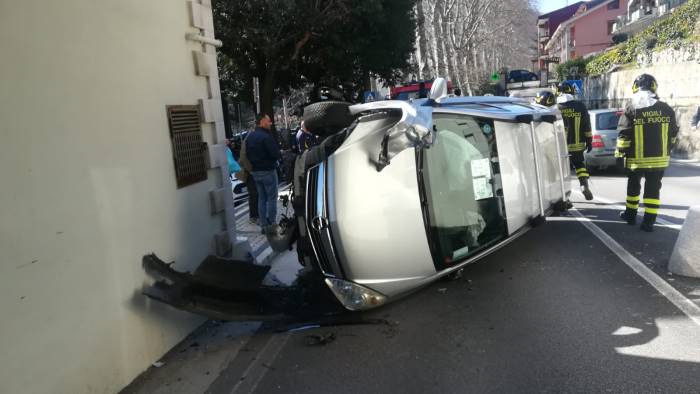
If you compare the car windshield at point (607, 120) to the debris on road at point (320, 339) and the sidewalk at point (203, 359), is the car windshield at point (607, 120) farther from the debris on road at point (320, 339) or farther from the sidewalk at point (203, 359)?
the sidewalk at point (203, 359)

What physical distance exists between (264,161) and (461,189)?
4.13 metres

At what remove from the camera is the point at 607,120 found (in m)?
13.1

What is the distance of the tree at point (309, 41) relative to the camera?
16.3 m

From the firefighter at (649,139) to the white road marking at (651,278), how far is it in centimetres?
66

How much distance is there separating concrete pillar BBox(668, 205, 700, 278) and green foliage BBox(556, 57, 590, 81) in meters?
35.4

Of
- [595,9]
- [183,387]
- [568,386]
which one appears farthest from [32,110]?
[595,9]

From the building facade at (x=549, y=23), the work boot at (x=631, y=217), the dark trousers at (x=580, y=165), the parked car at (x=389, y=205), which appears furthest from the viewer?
the building facade at (x=549, y=23)

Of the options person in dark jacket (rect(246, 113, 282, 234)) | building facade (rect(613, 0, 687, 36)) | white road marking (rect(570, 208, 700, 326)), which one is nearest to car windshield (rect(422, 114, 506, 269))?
white road marking (rect(570, 208, 700, 326))

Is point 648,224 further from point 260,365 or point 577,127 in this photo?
point 260,365

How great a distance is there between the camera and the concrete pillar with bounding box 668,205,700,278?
5184 mm

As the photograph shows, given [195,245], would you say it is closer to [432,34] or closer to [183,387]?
[183,387]

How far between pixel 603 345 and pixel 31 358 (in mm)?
4047

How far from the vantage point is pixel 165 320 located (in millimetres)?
4691

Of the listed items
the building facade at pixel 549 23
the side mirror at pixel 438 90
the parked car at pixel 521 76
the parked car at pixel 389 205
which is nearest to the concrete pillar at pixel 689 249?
the parked car at pixel 389 205
